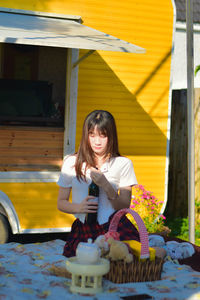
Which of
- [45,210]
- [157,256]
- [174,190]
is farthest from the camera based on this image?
[174,190]

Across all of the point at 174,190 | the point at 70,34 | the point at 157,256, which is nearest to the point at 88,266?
the point at 157,256

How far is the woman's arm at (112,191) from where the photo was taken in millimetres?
3686

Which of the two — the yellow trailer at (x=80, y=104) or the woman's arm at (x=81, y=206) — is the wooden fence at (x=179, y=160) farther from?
the woman's arm at (x=81, y=206)

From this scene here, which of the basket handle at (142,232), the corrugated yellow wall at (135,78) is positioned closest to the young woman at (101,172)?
the basket handle at (142,232)

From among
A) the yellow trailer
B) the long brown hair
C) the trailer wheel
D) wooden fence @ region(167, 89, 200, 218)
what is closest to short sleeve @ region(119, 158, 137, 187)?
the long brown hair

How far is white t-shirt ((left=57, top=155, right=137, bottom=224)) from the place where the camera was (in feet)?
13.3

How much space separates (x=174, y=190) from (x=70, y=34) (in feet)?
15.3

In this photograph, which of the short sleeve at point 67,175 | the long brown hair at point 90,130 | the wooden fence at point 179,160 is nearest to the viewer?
the long brown hair at point 90,130

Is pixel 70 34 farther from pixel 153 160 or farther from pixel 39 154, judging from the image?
pixel 153 160

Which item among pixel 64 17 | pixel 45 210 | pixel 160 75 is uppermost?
pixel 64 17

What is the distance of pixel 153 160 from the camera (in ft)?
24.6

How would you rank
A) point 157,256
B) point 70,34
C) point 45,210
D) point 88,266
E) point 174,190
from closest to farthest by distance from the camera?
point 88,266, point 157,256, point 70,34, point 45,210, point 174,190

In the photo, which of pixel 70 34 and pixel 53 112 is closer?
pixel 70 34

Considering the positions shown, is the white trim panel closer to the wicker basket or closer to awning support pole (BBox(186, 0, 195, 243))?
awning support pole (BBox(186, 0, 195, 243))
